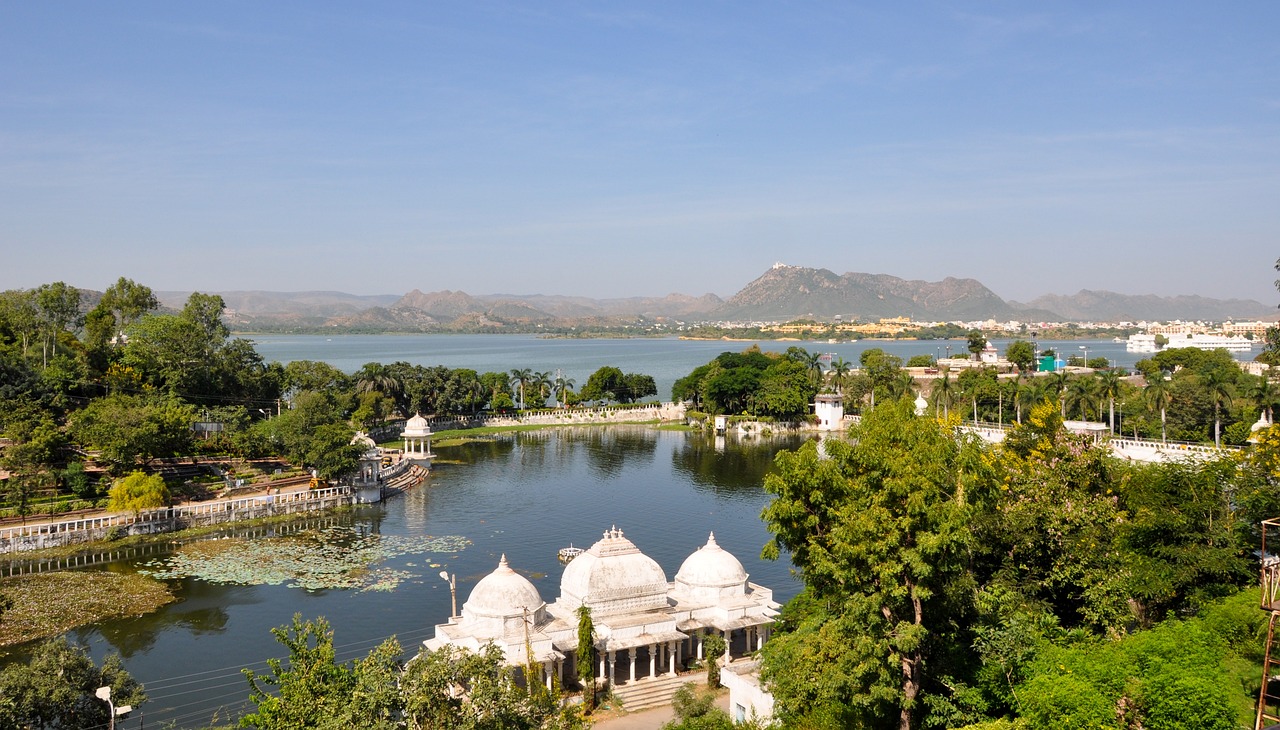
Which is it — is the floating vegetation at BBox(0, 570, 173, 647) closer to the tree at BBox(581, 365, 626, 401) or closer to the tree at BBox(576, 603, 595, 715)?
the tree at BBox(576, 603, 595, 715)

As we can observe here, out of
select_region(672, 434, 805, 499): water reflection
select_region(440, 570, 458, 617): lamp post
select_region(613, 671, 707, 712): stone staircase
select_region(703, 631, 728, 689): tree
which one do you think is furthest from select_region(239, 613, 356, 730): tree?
select_region(672, 434, 805, 499): water reflection

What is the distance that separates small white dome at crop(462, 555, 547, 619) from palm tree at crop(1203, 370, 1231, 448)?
53083mm

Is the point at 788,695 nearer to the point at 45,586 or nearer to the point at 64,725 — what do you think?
the point at 64,725

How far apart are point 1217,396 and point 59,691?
68.2m

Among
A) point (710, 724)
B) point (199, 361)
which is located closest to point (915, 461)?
point (710, 724)

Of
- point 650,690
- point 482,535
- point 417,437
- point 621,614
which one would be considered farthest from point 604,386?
point 650,690

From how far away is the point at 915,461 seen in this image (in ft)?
74.3

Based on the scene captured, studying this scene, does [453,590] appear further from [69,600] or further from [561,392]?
[561,392]

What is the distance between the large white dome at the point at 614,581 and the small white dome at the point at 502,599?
68.3 inches

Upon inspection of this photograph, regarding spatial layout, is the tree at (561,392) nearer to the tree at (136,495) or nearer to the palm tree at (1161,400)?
the palm tree at (1161,400)

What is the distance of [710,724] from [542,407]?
269 ft

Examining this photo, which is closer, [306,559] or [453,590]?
[453,590]

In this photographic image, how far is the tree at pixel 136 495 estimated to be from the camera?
1858 inches

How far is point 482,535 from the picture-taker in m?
48.7
